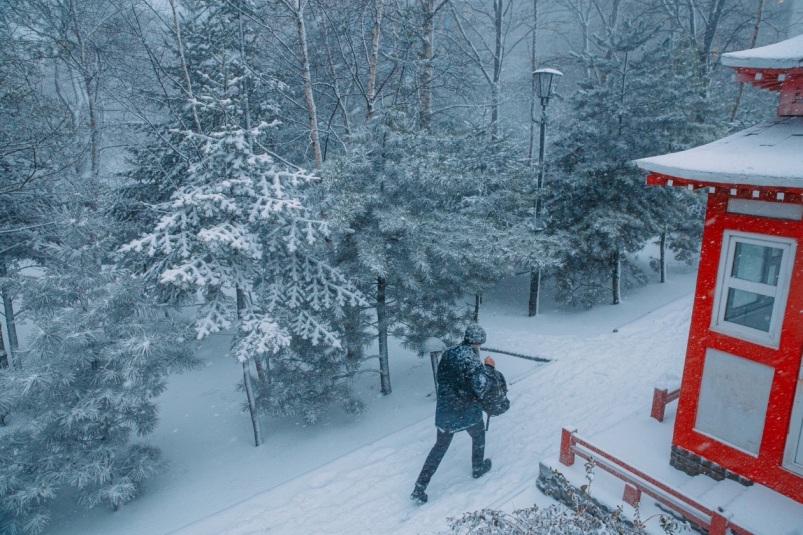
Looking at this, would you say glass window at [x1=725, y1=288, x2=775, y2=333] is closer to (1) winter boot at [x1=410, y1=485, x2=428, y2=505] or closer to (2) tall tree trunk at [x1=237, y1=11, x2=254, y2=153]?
(1) winter boot at [x1=410, y1=485, x2=428, y2=505]

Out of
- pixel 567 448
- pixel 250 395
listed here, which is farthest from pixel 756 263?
pixel 250 395

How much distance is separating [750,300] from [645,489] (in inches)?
91.6

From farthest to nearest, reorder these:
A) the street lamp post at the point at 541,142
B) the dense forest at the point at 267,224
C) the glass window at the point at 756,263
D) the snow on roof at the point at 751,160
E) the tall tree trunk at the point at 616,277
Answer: the tall tree trunk at the point at 616,277 < the street lamp post at the point at 541,142 < the dense forest at the point at 267,224 < the glass window at the point at 756,263 < the snow on roof at the point at 751,160

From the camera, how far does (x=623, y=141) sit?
471 inches

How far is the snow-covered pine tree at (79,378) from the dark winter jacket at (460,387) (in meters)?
4.13

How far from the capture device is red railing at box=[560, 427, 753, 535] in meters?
4.21

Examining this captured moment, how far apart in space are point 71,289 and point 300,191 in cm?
373

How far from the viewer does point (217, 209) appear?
689 centimetres

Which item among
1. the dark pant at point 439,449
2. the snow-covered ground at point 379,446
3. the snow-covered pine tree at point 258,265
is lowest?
the snow-covered ground at point 379,446

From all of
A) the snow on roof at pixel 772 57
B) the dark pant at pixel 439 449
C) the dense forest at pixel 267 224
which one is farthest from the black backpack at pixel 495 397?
the snow on roof at pixel 772 57

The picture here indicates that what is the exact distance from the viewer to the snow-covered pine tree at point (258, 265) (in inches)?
268

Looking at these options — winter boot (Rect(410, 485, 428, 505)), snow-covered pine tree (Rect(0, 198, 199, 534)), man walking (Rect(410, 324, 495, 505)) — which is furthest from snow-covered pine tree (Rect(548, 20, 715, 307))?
snow-covered pine tree (Rect(0, 198, 199, 534))

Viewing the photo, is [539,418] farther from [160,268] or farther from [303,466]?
[160,268]

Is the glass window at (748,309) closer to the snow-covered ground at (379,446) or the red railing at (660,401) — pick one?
the red railing at (660,401)
